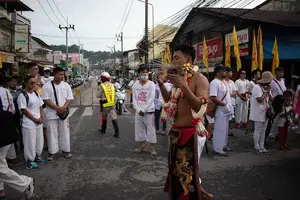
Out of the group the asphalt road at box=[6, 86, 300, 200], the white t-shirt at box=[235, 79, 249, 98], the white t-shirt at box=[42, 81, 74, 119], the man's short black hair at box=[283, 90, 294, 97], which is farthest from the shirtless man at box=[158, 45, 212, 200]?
the white t-shirt at box=[235, 79, 249, 98]

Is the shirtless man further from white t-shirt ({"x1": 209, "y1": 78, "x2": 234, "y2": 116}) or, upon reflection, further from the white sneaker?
white t-shirt ({"x1": 209, "y1": 78, "x2": 234, "y2": 116})

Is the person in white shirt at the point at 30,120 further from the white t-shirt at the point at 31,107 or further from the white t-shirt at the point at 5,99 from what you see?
the white t-shirt at the point at 5,99

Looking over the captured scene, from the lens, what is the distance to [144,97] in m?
6.09

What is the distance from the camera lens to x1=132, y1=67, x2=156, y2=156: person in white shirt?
5.98m

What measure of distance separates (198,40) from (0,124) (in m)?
17.9

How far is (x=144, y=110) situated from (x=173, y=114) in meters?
2.86

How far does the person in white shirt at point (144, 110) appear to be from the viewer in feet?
19.6

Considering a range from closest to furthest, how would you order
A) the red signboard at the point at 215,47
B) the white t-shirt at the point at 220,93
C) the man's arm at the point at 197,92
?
1. the man's arm at the point at 197,92
2. the white t-shirt at the point at 220,93
3. the red signboard at the point at 215,47

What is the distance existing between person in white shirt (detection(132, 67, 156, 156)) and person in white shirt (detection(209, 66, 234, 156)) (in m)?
1.36

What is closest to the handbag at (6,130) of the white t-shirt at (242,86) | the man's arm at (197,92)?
the man's arm at (197,92)

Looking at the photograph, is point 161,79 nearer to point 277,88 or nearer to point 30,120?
point 30,120

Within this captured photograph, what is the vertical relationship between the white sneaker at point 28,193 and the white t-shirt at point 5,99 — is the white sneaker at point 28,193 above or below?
below

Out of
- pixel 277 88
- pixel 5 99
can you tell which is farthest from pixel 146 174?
pixel 277 88

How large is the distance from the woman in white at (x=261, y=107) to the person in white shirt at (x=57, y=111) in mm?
4131
